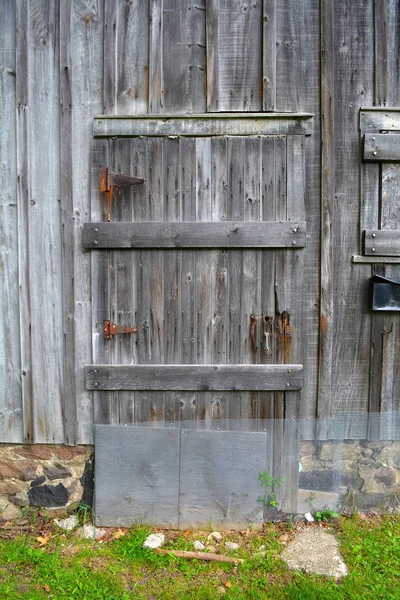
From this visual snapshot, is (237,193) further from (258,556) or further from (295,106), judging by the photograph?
(258,556)

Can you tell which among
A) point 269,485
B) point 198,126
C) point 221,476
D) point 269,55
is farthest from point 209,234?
point 269,485

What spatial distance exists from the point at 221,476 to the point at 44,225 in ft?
6.82

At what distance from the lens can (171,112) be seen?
111 inches

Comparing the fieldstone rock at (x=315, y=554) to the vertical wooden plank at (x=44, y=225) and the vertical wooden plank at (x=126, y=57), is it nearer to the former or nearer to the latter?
the vertical wooden plank at (x=44, y=225)

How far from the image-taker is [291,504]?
2.92 metres

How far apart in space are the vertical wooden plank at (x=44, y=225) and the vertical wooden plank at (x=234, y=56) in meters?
1.03

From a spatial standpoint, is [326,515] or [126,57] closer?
[126,57]

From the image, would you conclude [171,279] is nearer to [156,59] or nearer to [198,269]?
[198,269]

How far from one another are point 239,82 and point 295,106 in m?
0.40

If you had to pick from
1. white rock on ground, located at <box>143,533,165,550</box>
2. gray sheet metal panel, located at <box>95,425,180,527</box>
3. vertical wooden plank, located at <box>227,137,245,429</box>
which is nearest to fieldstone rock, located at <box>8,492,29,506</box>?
gray sheet metal panel, located at <box>95,425,180,527</box>

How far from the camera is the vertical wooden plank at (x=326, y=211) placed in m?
2.77

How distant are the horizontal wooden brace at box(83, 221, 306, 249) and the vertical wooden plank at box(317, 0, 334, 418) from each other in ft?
0.65

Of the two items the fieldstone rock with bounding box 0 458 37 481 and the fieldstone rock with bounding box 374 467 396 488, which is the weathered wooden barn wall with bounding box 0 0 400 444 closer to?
the fieldstone rock with bounding box 0 458 37 481

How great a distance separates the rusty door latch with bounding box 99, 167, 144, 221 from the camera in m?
2.78
